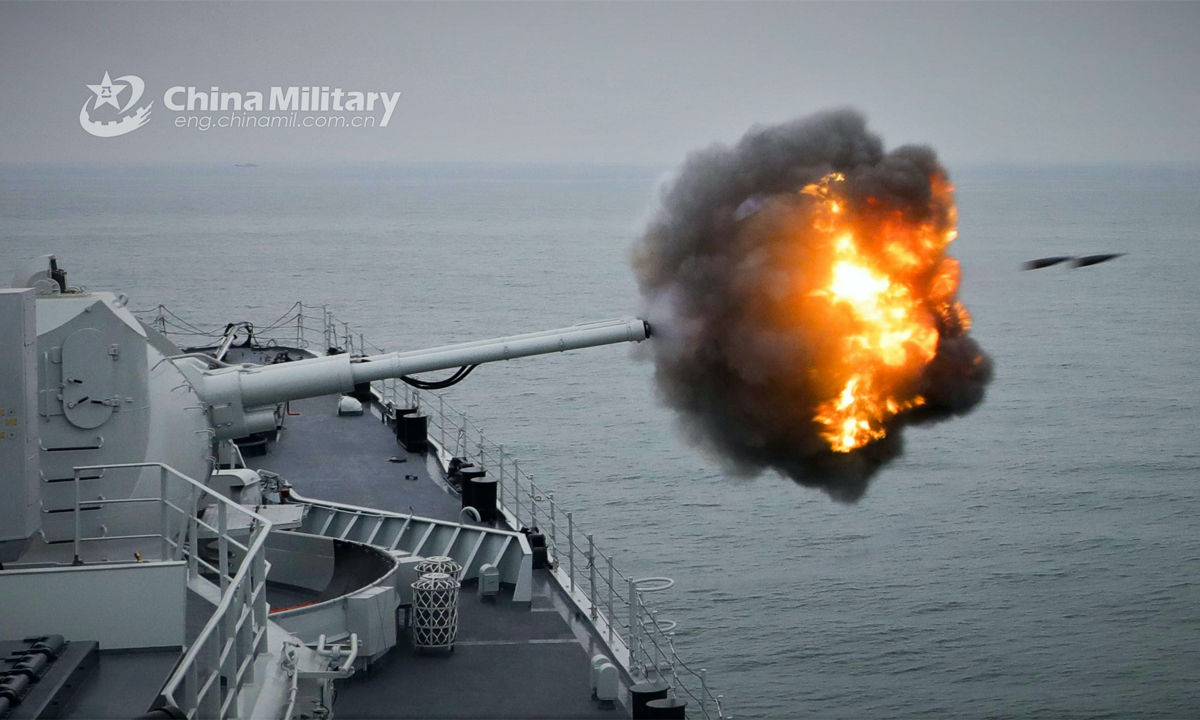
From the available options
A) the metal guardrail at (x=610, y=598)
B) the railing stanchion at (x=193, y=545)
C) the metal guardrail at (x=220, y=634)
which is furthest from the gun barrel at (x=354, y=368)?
the railing stanchion at (x=193, y=545)

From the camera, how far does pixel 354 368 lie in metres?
13.0

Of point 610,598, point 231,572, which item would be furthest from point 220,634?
point 610,598

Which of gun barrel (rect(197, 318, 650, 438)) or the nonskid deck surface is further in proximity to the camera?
gun barrel (rect(197, 318, 650, 438))

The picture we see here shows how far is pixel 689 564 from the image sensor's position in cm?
2988

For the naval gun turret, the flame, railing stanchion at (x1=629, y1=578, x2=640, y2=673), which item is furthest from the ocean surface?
the naval gun turret

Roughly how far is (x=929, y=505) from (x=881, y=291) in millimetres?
24803

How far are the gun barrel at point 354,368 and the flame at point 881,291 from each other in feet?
6.50

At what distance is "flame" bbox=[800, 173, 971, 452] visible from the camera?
41.2 feet

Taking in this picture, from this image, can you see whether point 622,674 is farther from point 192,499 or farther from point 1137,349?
point 1137,349

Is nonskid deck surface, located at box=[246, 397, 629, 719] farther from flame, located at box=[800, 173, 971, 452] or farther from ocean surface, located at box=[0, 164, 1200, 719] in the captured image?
flame, located at box=[800, 173, 971, 452]

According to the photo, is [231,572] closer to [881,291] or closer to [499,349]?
[499,349]

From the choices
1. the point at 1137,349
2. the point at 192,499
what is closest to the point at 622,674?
the point at 192,499

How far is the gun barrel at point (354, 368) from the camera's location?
42.1 feet

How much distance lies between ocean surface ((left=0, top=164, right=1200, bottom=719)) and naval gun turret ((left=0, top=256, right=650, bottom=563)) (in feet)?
10.2
